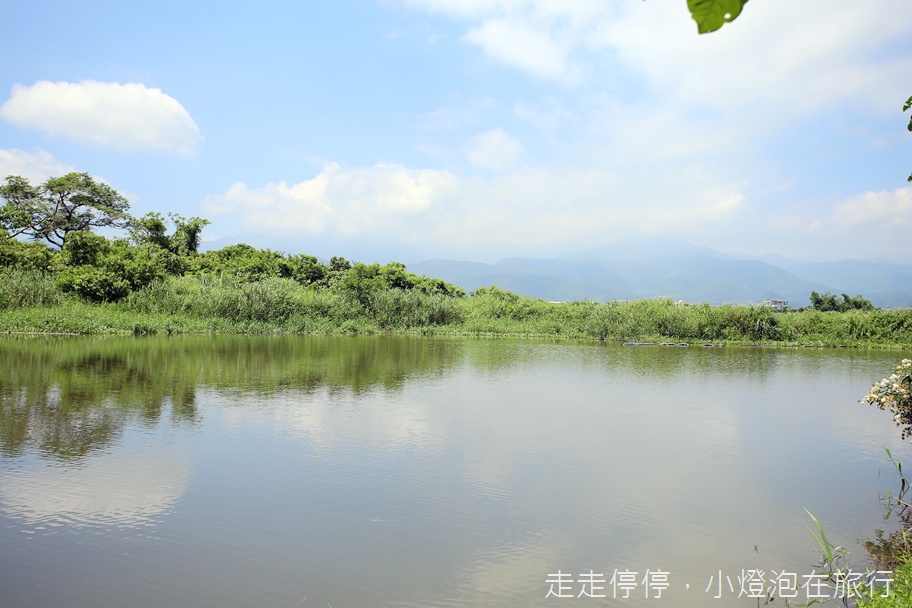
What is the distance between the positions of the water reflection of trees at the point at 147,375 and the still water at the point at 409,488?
7cm

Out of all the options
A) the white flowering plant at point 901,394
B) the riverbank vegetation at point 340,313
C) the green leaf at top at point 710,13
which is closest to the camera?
the green leaf at top at point 710,13

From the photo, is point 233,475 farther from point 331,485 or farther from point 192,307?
point 192,307

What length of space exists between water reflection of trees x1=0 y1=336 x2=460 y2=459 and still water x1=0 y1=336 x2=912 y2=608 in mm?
72

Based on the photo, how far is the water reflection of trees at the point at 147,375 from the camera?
7195 millimetres

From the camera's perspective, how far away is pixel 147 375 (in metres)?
11.3

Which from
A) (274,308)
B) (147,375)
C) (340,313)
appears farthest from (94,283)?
(147,375)

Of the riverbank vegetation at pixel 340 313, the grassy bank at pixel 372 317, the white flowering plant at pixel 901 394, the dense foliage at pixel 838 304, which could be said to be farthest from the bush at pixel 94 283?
the dense foliage at pixel 838 304

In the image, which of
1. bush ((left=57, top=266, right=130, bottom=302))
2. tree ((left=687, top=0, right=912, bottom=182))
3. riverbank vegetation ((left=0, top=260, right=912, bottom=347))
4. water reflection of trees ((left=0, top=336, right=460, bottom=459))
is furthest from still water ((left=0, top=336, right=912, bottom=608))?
bush ((left=57, top=266, right=130, bottom=302))

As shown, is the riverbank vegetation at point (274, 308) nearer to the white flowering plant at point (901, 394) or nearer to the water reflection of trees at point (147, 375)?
the water reflection of trees at point (147, 375)

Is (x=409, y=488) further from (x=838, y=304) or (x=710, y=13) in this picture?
(x=838, y=304)

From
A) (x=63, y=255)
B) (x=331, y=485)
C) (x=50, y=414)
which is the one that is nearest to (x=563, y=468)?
(x=331, y=485)

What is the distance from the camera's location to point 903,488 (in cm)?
557

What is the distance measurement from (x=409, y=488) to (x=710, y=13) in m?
4.97

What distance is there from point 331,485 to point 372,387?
17.5 ft
